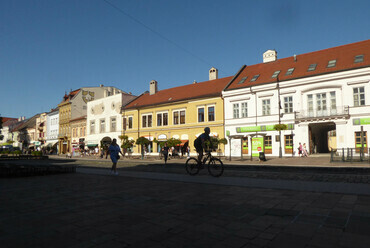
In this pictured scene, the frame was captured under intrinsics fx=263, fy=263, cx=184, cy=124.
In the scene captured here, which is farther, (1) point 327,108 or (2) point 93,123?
(2) point 93,123

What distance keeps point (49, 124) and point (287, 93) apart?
5738cm

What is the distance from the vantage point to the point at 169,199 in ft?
19.4

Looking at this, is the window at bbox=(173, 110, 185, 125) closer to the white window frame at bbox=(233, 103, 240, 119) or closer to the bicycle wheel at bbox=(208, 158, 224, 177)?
the white window frame at bbox=(233, 103, 240, 119)

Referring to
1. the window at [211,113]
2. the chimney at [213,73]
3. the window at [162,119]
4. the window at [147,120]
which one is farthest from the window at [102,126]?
the window at [211,113]

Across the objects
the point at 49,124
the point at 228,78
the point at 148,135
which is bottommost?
the point at 148,135

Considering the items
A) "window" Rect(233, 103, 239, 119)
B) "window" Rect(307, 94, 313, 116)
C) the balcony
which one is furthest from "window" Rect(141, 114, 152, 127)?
"window" Rect(307, 94, 313, 116)

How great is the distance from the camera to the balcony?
84.6 feet

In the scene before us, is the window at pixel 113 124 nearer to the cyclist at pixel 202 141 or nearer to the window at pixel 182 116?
the window at pixel 182 116

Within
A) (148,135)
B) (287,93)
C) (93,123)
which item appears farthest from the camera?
(93,123)

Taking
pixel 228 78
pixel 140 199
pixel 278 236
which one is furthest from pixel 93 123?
pixel 278 236

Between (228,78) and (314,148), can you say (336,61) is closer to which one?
(314,148)

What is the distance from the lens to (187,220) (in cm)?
421

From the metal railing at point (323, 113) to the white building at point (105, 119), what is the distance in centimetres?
2969

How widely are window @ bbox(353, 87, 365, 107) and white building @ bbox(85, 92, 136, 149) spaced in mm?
34359
